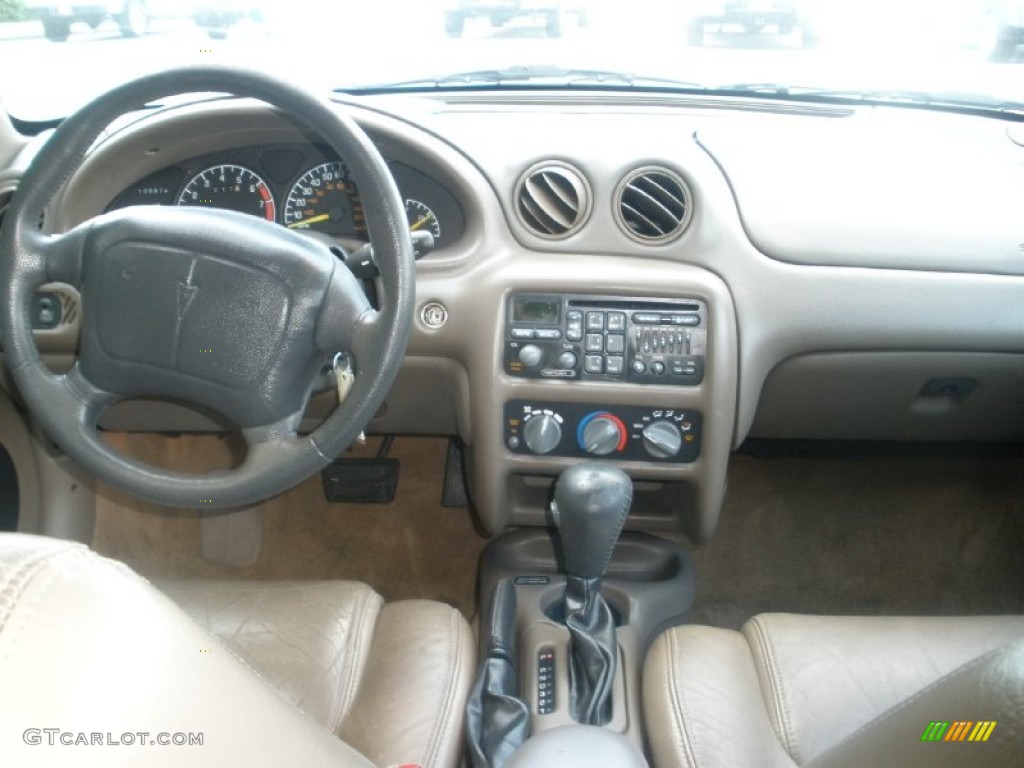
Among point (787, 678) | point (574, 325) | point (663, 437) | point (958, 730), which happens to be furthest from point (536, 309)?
point (958, 730)

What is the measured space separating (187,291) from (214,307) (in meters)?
0.04

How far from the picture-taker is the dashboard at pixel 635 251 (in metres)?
1.50

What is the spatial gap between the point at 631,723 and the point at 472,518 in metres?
0.96

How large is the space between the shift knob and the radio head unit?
206 millimetres

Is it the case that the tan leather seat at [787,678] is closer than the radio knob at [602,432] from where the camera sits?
Yes

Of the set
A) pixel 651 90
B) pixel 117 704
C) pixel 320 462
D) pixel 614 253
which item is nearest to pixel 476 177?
pixel 614 253

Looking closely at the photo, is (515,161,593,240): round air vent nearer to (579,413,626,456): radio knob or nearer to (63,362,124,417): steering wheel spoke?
(579,413,626,456): radio knob

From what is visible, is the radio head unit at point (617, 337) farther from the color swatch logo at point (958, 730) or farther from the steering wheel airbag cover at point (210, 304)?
the color swatch logo at point (958, 730)

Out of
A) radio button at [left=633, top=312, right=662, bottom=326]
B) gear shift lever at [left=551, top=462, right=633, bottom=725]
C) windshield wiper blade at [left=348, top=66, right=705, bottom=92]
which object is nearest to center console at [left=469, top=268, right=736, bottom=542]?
radio button at [left=633, top=312, right=662, bottom=326]

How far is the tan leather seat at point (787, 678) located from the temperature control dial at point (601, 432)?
33 centimetres

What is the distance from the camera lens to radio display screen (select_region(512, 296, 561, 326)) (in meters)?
1.49

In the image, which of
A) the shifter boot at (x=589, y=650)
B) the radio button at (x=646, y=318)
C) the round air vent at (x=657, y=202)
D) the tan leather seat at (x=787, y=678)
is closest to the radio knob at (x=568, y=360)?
the radio button at (x=646, y=318)

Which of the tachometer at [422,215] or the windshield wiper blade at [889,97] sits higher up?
the windshield wiper blade at [889,97]

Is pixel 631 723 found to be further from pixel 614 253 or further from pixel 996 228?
pixel 996 228
